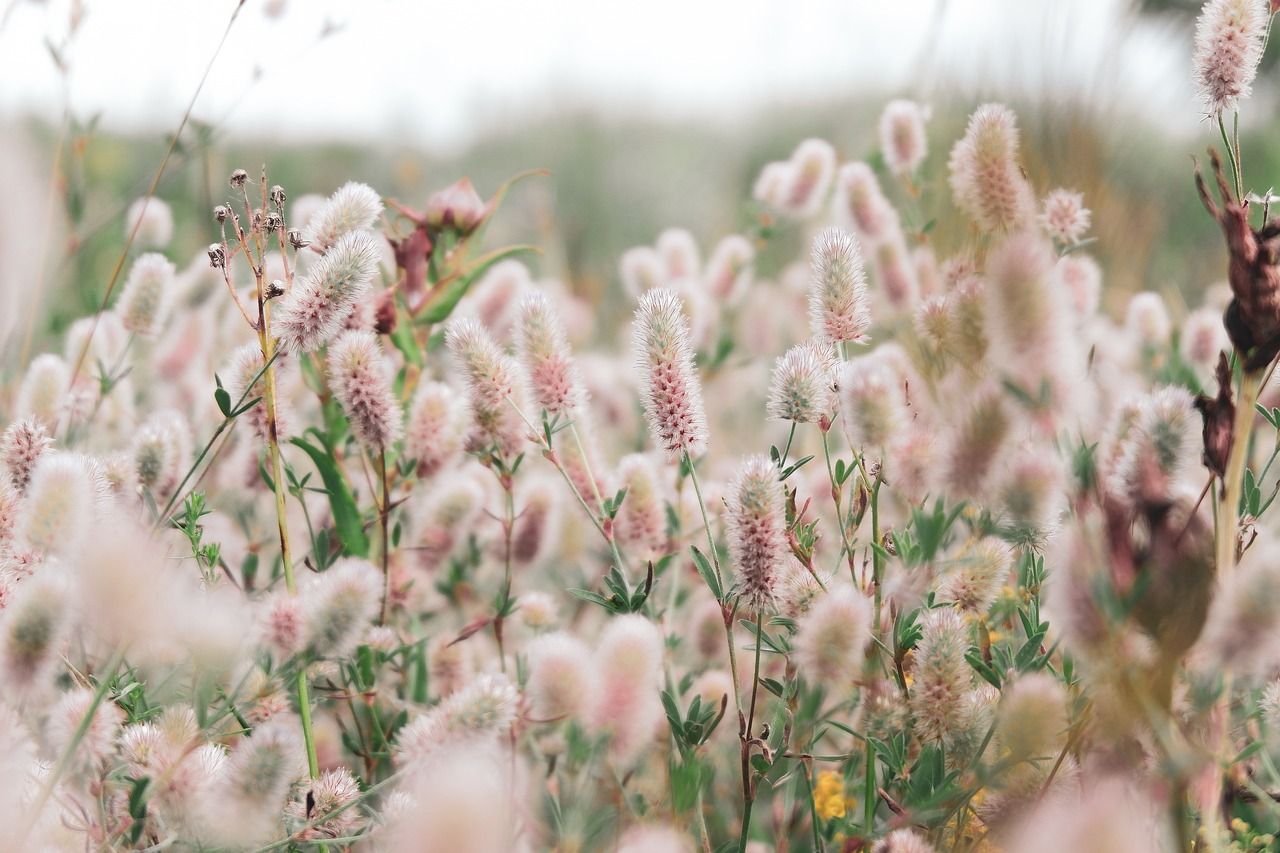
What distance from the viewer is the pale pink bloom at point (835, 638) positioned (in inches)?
29.1

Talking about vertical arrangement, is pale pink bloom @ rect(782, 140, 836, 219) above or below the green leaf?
above

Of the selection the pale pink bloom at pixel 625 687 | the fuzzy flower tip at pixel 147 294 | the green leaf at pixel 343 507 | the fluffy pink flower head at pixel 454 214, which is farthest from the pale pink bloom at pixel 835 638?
the fuzzy flower tip at pixel 147 294

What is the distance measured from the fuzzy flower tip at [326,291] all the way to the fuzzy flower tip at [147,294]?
0.50 m

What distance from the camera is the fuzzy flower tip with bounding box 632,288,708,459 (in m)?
0.86

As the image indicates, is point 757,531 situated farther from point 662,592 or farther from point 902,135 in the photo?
point 902,135

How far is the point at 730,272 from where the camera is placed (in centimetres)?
194

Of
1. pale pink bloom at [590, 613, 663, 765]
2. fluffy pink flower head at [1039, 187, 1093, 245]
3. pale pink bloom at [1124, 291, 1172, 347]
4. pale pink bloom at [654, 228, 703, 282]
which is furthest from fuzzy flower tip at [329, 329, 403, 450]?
pale pink bloom at [1124, 291, 1172, 347]

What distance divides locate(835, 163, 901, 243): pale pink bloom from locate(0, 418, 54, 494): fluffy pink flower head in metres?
1.01

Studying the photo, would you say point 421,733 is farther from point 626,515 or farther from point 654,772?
point 654,772

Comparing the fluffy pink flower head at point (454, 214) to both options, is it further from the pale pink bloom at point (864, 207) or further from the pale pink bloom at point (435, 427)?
the pale pink bloom at point (864, 207)

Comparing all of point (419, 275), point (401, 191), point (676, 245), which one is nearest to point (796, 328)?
point (676, 245)

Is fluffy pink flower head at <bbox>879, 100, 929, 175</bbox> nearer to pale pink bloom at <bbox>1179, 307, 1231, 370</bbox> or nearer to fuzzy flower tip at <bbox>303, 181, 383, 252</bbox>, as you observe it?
pale pink bloom at <bbox>1179, 307, 1231, 370</bbox>

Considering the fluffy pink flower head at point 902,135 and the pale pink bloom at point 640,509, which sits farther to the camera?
the fluffy pink flower head at point 902,135

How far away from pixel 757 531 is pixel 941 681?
17cm
